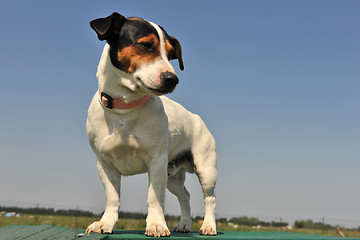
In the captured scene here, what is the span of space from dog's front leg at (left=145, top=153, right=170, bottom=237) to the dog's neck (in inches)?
28.5

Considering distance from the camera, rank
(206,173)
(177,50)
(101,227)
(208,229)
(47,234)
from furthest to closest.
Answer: (206,173) → (208,229) → (177,50) → (47,234) → (101,227)

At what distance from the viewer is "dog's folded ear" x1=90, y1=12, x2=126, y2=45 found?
3.58 metres

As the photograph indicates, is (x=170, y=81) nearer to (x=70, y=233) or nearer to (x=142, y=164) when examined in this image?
(x=142, y=164)

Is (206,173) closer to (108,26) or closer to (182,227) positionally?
(182,227)

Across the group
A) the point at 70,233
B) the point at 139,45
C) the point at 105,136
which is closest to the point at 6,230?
the point at 70,233

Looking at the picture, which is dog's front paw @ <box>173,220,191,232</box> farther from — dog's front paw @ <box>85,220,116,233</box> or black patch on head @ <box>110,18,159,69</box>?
black patch on head @ <box>110,18,159,69</box>

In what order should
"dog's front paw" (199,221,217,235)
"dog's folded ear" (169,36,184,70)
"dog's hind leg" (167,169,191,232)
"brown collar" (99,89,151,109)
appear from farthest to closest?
"dog's hind leg" (167,169,191,232)
"dog's front paw" (199,221,217,235)
"dog's folded ear" (169,36,184,70)
"brown collar" (99,89,151,109)

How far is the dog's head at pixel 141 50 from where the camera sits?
3.32 metres

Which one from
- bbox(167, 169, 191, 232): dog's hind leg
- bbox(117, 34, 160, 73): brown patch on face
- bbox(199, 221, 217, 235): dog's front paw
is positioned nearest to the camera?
bbox(117, 34, 160, 73): brown patch on face

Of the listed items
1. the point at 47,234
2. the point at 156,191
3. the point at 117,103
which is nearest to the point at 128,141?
the point at 117,103

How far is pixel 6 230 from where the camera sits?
181 inches

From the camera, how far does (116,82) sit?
3.71 meters

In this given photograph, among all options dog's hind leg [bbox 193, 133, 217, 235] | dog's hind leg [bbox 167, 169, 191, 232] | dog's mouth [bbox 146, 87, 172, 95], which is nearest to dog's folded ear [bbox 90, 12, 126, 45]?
dog's mouth [bbox 146, 87, 172, 95]

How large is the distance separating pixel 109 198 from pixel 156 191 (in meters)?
0.55
